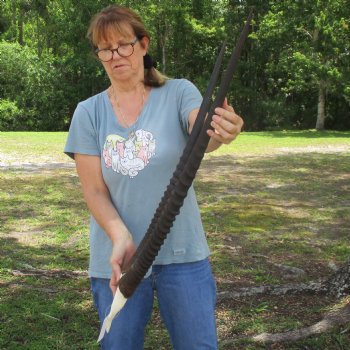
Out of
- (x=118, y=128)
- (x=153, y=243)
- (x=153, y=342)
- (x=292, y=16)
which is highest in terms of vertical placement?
(x=292, y=16)

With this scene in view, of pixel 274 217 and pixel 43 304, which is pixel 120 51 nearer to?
pixel 43 304

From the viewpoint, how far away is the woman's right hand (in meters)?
1.94

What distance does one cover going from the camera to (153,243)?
156 centimetres

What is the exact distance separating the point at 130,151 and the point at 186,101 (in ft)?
0.86

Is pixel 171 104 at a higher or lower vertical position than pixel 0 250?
higher

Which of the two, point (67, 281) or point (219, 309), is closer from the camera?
point (219, 309)

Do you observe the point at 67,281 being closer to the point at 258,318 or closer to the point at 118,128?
the point at 258,318

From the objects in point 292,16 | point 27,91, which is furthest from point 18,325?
point 27,91

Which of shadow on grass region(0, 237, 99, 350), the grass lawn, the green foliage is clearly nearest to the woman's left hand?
the grass lawn

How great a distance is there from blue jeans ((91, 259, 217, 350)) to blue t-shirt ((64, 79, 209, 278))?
0.05 meters

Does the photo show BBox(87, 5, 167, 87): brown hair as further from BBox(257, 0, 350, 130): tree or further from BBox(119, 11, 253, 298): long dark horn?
BBox(257, 0, 350, 130): tree

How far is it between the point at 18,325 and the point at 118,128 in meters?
2.25

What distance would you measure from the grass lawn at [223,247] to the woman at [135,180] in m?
1.52

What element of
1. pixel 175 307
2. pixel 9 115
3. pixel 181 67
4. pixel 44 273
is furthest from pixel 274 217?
pixel 181 67
